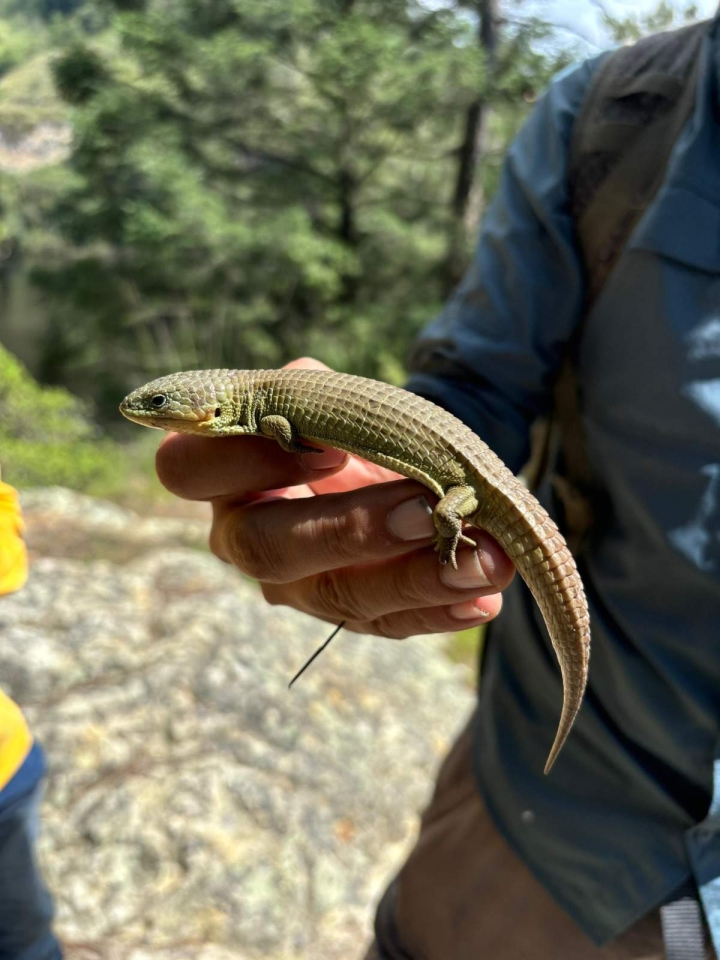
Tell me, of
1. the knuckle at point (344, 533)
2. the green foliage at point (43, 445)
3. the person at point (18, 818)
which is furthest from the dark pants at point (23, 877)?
the green foliage at point (43, 445)

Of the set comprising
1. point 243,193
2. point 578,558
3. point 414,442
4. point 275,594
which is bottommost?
point 243,193

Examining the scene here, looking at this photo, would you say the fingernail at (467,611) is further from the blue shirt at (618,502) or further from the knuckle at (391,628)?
the blue shirt at (618,502)

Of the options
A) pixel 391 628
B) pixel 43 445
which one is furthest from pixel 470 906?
pixel 43 445

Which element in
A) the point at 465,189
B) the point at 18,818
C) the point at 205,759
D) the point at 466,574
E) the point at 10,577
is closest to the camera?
the point at 466,574

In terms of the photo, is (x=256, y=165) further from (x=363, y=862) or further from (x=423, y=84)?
(x=363, y=862)

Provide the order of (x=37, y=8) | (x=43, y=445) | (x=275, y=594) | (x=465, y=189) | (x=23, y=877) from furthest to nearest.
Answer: (x=465, y=189) < (x=43, y=445) < (x=37, y=8) < (x=23, y=877) < (x=275, y=594)

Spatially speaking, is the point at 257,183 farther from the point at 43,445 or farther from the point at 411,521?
the point at 411,521
